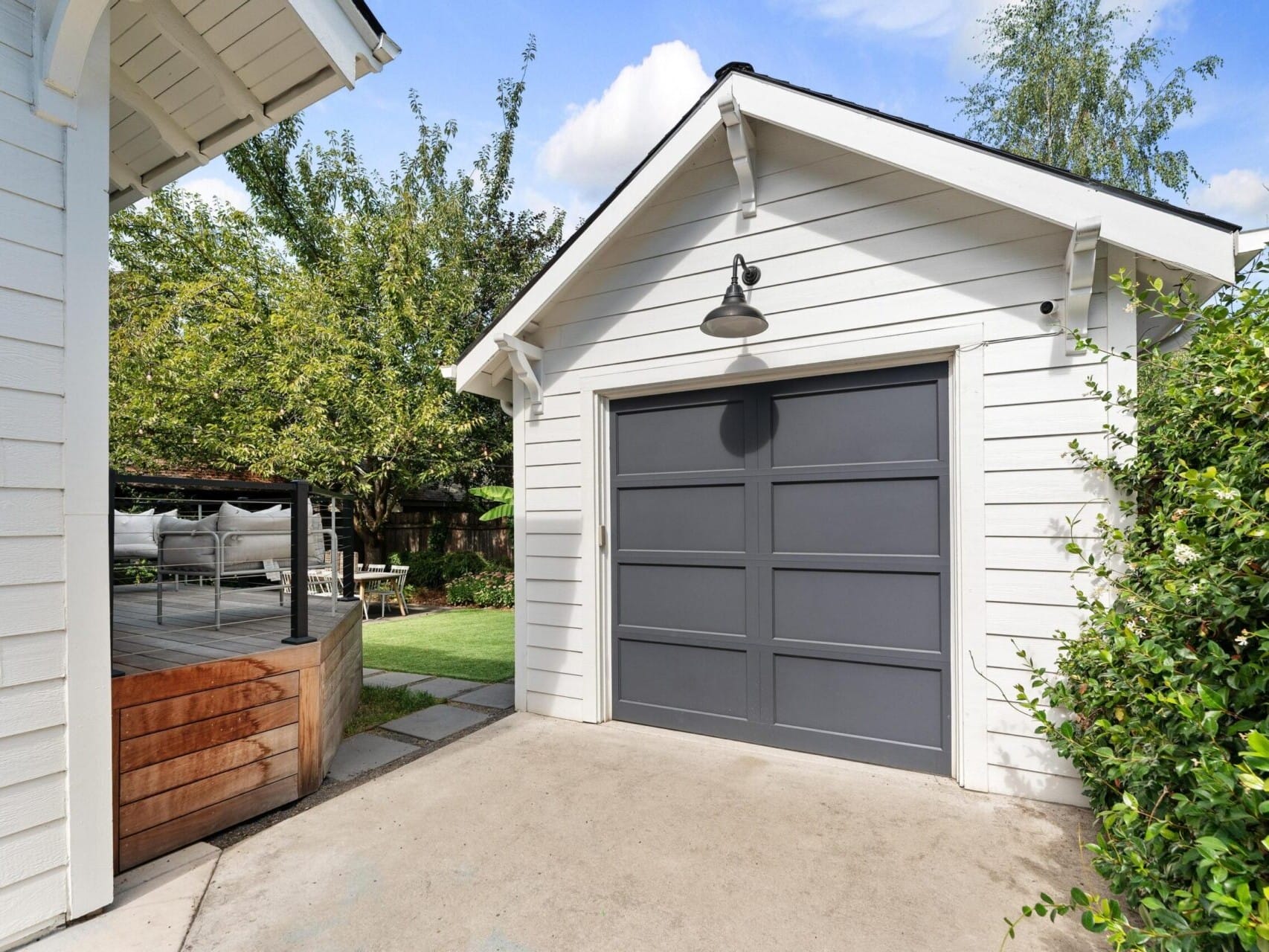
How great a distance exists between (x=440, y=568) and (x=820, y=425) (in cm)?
950

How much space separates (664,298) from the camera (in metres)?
4.27

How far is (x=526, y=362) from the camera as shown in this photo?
464cm

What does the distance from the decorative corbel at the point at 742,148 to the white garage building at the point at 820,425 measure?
2cm

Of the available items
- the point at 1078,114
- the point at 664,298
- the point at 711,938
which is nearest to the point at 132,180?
the point at 664,298

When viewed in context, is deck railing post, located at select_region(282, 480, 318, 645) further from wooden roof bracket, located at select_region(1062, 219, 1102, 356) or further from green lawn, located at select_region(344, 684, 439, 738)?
→ wooden roof bracket, located at select_region(1062, 219, 1102, 356)

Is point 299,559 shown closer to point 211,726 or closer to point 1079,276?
point 211,726

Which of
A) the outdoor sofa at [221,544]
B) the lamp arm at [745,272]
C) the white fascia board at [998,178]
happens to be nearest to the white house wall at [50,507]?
the outdoor sofa at [221,544]

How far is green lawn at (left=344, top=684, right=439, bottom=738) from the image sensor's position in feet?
14.7

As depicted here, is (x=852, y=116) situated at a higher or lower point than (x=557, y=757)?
higher

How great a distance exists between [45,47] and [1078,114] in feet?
49.7

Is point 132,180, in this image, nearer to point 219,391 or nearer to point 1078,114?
point 219,391

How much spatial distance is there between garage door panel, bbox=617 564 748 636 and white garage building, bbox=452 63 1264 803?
0.02 meters

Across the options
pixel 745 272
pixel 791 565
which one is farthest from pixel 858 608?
pixel 745 272

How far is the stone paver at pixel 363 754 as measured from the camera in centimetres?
364
